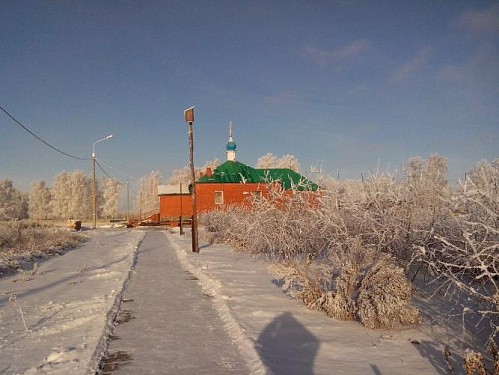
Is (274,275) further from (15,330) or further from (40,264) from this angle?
(40,264)

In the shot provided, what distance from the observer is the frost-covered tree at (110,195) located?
117 m

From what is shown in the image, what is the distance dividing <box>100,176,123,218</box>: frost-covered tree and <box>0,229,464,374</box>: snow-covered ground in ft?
364

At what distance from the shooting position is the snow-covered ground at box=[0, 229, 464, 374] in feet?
15.4

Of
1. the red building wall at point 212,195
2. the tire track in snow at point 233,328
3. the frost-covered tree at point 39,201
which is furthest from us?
the frost-covered tree at point 39,201

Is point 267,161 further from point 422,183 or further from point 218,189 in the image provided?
point 422,183

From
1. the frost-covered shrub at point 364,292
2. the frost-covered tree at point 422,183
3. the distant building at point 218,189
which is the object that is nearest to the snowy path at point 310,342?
the frost-covered shrub at point 364,292

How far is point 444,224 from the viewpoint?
7.97 meters

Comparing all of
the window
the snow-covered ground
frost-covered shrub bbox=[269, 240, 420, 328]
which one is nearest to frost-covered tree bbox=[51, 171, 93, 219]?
the window

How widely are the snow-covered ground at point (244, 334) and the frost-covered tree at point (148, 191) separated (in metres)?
108

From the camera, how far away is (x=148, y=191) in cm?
Answer: 12181

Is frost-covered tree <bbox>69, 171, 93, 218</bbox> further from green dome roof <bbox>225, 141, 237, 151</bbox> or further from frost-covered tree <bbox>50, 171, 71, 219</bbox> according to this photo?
green dome roof <bbox>225, 141, 237, 151</bbox>

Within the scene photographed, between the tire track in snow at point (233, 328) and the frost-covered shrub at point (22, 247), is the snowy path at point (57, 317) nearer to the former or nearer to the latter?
the frost-covered shrub at point (22, 247)

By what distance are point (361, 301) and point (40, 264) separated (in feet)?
36.9

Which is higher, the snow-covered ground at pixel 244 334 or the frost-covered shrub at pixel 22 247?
the frost-covered shrub at pixel 22 247
